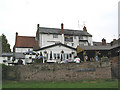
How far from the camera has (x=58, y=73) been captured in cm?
1917

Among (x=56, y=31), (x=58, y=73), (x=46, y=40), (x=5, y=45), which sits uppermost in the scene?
(x=56, y=31)

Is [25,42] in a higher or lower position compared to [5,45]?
higher

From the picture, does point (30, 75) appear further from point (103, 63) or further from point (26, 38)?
point (26, 38)

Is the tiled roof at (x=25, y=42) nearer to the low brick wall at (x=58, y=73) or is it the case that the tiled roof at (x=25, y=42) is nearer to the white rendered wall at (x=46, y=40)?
the white rendered wall at (x=46, y=40)

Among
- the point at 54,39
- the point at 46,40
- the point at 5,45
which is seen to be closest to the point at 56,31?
the point at 54,39

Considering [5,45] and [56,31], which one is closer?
[56,31]

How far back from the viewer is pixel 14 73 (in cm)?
1970

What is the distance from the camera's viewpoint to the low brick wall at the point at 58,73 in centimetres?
1898

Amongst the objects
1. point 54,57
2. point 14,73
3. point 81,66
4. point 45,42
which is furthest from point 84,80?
point 45,42

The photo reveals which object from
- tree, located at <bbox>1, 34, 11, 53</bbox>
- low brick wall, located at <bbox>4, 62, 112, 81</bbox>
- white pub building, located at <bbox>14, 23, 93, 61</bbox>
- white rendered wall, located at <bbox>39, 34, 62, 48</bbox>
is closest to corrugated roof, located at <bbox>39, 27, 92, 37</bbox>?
white pub building, located at <bbox>14, 23, 93, 61</bbox>

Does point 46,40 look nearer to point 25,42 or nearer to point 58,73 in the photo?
point 25,42

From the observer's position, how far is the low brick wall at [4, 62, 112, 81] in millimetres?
18984

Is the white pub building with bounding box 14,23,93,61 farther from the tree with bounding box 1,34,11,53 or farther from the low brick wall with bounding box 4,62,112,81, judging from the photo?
the low brick wall with bounding box 4,62,112,81

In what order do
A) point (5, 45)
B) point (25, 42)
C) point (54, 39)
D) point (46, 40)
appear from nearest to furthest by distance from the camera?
1. point (46, 40)
2. point (54, 39)
3. point (25, 42)
4. point (5, 45)
